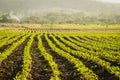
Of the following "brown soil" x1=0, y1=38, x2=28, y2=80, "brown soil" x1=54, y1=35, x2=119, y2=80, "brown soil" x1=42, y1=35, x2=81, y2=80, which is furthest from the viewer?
"brown soil" x1=0, y1=38, x2=28, y2=80

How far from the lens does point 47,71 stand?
712 inches

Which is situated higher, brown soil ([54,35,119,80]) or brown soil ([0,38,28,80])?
brown soil ([54,35,119,80])

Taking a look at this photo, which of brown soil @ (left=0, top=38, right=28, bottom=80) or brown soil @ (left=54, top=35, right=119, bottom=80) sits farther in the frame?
brown soil @ (left=0, top=38, right=28, bottom=80)

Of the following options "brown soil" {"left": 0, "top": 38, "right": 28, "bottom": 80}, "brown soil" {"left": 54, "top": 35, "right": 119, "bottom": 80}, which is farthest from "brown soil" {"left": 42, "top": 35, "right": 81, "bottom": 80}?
"brown soil" {"left": 0, "top": 38, "right": 28, "bottom": 80}

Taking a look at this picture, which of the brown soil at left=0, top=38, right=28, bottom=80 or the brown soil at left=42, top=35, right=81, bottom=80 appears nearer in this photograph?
the brown soil at left=42, top=35, right=81, bottom=80

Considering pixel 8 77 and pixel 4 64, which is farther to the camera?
pixel 4 64

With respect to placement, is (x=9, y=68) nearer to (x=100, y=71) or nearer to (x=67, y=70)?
(x=67, y=70)

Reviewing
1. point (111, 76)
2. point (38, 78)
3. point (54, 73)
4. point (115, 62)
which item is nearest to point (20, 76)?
point (38, 78)

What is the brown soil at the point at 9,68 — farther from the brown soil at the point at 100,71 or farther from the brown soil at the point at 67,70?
the brown soil at the point at 100,71

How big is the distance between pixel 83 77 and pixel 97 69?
3121 mm

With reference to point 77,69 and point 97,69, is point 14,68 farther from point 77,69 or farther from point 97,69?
point 97,69

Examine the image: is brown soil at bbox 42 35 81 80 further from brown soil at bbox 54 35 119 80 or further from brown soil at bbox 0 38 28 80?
brown soil at bbox 0 38 28 80

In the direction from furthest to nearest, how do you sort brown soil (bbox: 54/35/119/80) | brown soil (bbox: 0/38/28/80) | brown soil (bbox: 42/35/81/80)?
1. brown soil (bbox: 0/38/28/80)
2. brown soil (bbox: 42/35/81/80)
3. brown soil (bbox: 54/35/119/80)

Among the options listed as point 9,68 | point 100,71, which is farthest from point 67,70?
point 9,68
